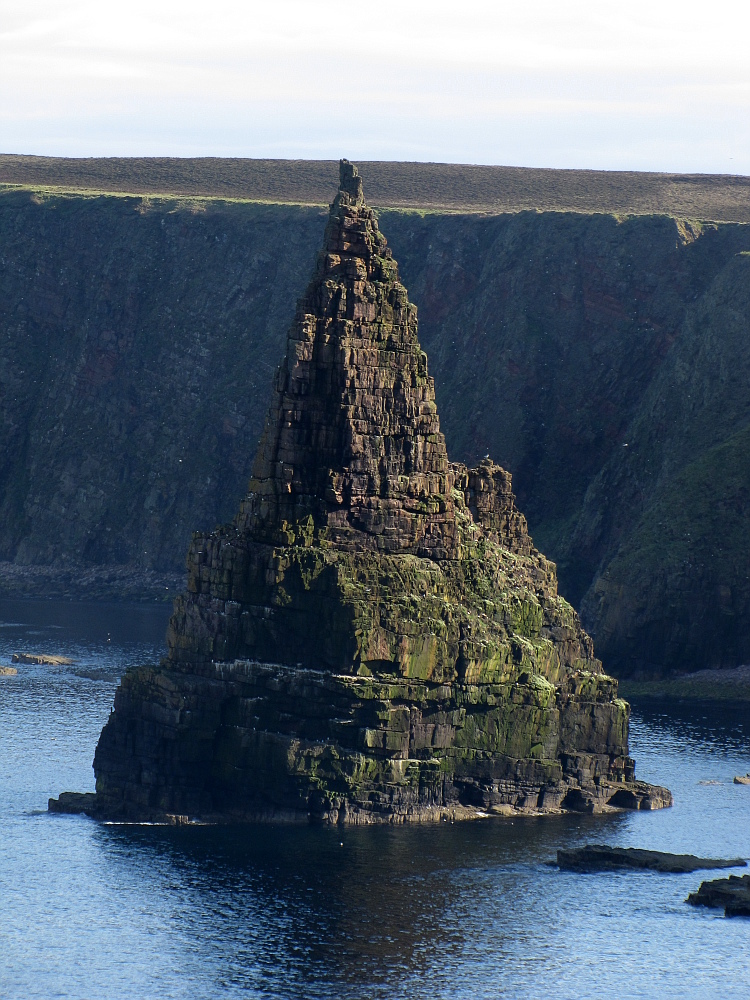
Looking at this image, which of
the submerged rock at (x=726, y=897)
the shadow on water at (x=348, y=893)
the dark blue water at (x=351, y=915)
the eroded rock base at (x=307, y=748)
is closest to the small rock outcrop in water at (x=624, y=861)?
the dark blue water at (x=351, y=915)

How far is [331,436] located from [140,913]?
44933mm

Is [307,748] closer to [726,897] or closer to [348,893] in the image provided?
[348,893]

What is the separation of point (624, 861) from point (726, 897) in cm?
1143

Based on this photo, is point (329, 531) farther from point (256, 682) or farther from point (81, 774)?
point (81, 774)

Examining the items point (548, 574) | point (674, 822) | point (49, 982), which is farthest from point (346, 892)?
point (548, 574)

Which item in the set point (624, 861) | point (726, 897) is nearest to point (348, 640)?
point (624, 861)

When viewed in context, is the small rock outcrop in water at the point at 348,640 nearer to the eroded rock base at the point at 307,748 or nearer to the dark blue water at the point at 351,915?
the eroded rock base at the point at 307,748

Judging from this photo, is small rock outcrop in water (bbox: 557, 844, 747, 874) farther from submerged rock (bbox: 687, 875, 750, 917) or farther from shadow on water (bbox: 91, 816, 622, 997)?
submerged rock (bbox: 687, 875, 750, 917)

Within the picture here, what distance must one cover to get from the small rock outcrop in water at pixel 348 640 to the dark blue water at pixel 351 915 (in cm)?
413

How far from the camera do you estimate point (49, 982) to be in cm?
13050

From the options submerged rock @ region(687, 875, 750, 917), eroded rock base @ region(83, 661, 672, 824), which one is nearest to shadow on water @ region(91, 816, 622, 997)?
eroded rock base @ region(83, 661, 672, 824)

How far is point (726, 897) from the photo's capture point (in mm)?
148750

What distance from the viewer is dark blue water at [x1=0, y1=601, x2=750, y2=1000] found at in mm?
131750

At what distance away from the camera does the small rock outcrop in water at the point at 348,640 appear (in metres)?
165
